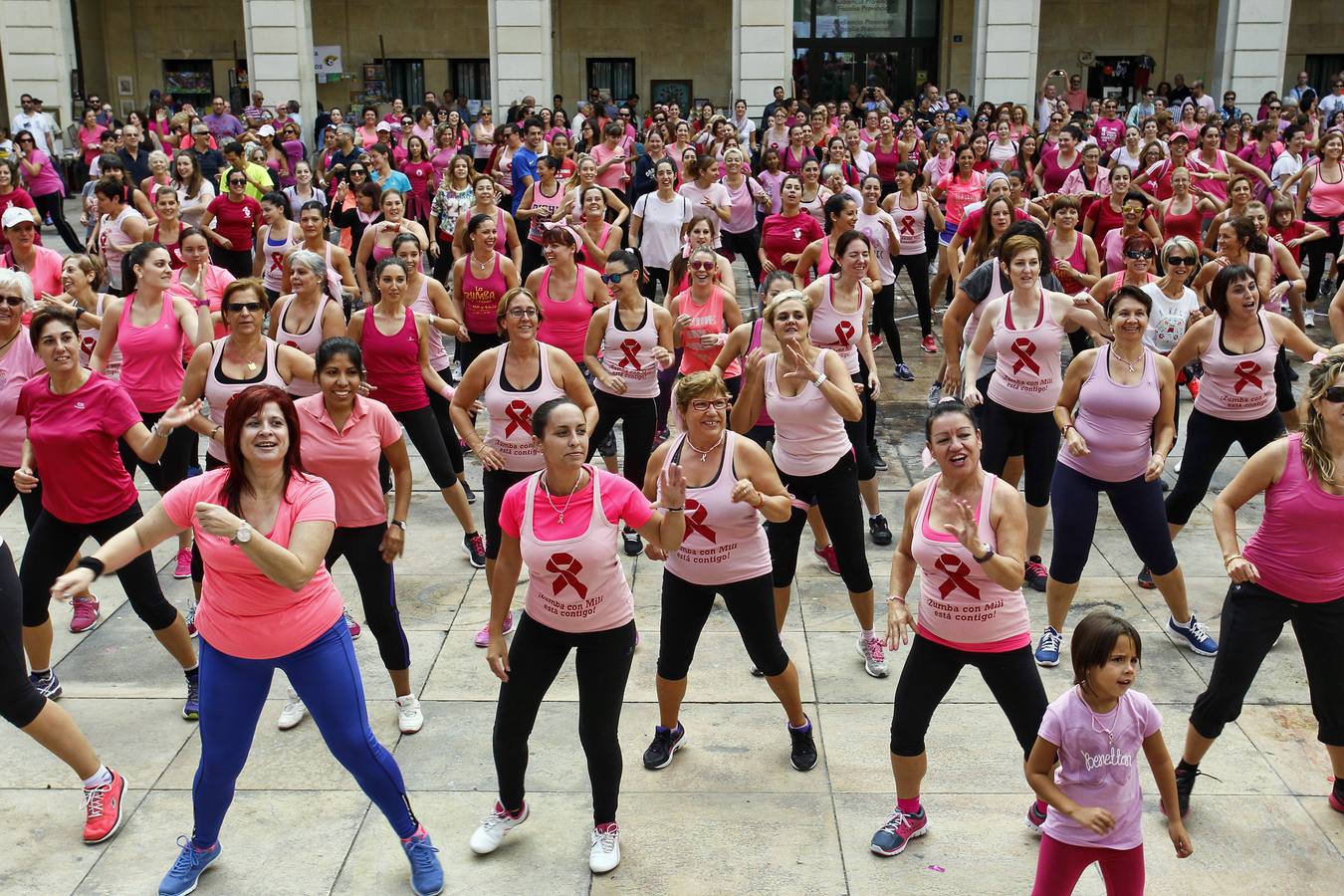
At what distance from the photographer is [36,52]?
2703cm

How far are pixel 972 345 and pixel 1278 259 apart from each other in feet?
12.2

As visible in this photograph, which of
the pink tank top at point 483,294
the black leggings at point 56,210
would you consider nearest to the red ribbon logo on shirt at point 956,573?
the pink tank top at point 483,294

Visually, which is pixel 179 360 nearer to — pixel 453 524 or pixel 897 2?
pixel 453 524

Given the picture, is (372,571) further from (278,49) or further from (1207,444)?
(278,49)

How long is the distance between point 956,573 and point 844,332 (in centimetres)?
363

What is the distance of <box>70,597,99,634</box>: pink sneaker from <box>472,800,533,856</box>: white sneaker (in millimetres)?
3188

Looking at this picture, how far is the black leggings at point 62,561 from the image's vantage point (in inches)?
249

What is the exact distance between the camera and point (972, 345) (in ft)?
25.6

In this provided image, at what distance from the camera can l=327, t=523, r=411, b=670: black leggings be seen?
244 inches

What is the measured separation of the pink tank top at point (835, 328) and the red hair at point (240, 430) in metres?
4.26

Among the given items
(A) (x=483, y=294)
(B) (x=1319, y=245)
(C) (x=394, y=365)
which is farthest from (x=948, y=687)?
(B) (x=1319, y=245)

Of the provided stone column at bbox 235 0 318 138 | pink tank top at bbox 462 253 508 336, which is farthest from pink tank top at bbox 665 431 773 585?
stone column at bbox 235 0 318 138

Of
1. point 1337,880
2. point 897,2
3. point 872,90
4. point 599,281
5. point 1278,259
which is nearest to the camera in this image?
point 1337,880

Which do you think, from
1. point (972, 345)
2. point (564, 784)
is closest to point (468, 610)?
point (564, 784)
